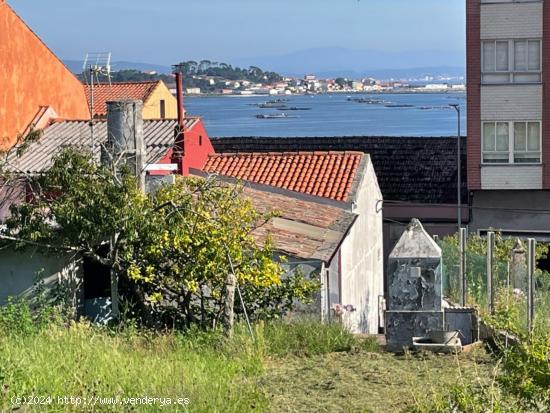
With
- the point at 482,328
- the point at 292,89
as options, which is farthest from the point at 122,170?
the point at 292,89

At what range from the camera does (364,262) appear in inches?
1077

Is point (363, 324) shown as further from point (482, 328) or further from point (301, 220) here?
point (482, 328)

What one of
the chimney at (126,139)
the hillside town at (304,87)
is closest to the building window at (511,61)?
the chimney at (126,139)

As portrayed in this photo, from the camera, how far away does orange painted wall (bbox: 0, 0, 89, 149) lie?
3059cm

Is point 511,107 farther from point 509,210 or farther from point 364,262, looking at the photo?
point 364,262

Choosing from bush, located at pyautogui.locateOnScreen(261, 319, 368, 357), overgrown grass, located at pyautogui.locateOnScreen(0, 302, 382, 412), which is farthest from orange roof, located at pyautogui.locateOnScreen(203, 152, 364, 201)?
overgrown grass, located at pyautogui.locateOnScreen(0, 302, 382, 412)

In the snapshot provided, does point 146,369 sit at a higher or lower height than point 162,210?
lower

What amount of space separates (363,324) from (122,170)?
8705mm

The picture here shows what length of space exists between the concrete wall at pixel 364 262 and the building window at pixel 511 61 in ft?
23.2

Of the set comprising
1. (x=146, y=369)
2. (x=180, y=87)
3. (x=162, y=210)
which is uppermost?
(x=180, y=87)

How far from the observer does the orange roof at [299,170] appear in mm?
26438

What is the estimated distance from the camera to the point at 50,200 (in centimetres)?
1661

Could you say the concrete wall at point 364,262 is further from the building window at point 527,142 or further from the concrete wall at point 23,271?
the building window at point 527,142

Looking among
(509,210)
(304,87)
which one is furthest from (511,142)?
(304,87)
